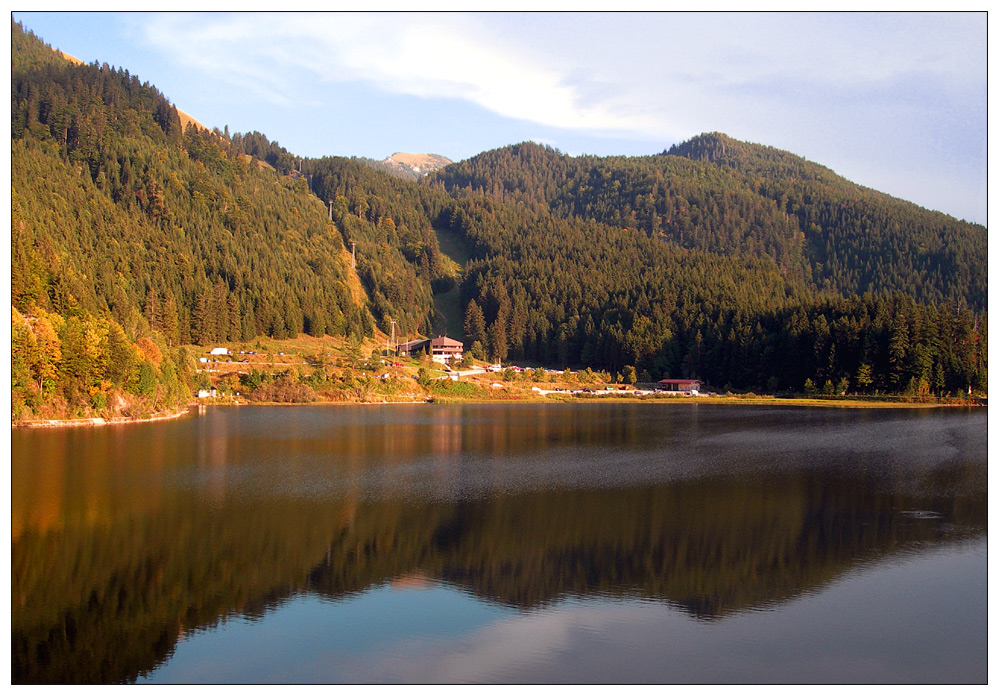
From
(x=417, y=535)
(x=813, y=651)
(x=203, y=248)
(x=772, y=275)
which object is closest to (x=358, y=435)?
(x=417, y=535)

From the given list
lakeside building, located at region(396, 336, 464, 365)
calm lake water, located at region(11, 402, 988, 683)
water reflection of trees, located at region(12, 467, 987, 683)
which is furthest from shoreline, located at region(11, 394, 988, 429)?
water reflection of trees, located at region(12, 467, 987, 683)

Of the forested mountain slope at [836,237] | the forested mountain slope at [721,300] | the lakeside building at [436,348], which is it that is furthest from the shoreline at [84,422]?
the forested mountain slope at [836,237]

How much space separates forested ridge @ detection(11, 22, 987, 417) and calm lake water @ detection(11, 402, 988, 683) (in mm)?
19949

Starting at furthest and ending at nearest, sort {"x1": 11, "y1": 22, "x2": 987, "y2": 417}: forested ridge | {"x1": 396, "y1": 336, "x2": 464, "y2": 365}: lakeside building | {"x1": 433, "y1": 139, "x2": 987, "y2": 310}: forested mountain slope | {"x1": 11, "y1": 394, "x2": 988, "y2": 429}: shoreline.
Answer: {"x1": 433, "y1": 139, "x2": 987, "y2": 310}: forested mountain slope
{"x1": 396, "y1": 336, "x2": 464, "y2": 365}: lakeside building
{"x1": 11, "y1": 394, "x2": 988, "y2": 429}: shoreline
{"x1": 11, "y1": 22, "x2": 987, "y2": 417}: forested ridge

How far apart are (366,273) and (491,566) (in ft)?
364

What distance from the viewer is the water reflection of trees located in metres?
16.2

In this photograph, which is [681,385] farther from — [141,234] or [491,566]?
[491,566]

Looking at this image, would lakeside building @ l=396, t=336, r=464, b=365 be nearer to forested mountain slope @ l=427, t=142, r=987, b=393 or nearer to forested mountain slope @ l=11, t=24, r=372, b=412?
forested mountain slope @ l=11, t=24, r=372, b=412

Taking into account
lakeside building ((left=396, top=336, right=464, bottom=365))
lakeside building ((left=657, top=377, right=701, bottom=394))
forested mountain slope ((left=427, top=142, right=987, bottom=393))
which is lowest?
lakeside building ((left=657, top=377, right=701, bottom=394))

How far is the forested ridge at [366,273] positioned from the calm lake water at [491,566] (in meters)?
19.9

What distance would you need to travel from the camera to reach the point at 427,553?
2061 centimetres

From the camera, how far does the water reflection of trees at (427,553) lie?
1620cm

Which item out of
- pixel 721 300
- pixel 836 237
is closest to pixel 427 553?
pixel 721 300

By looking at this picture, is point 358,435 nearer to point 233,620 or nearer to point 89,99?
point 233,620
